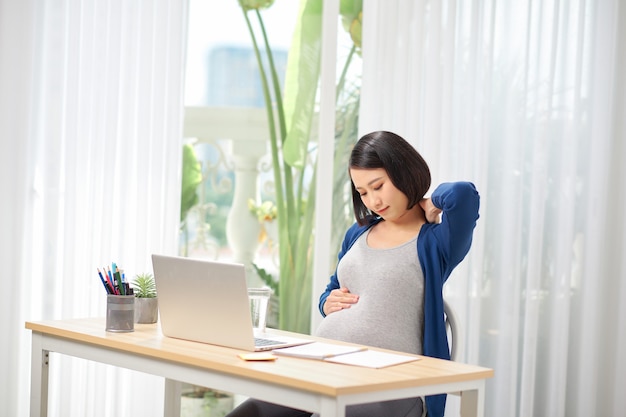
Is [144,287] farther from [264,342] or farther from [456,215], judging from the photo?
[456,215]

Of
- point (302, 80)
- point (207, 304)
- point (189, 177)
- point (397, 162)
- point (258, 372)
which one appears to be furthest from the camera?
point (189, 177)

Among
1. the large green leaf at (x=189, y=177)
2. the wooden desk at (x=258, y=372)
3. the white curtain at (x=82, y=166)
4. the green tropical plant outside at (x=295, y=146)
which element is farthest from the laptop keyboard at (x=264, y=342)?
the large green leaf at (x=189, y=177)

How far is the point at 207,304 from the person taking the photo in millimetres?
1939

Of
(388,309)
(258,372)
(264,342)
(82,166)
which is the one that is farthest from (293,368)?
→ (82,166)

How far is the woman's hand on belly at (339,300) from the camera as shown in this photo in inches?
90.0

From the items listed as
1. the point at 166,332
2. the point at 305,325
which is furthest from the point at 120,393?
the point at 166,332

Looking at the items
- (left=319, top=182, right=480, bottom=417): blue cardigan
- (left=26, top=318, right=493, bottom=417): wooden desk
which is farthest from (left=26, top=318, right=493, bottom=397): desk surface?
(left=319, top=182, right=480, bottom=417): blue cardigan

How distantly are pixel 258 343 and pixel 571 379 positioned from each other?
1.88 m

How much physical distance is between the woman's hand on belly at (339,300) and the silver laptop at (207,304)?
9.4 inches

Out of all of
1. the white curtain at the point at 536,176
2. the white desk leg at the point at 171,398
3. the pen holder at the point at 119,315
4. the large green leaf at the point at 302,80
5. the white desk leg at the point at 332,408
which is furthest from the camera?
the large green leaf at the point at 302,80

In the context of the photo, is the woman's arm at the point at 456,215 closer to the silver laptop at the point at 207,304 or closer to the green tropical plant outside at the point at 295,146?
the silver laptop at the point at 207,304

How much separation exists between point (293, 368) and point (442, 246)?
66 cm

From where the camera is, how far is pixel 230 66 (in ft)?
15.1

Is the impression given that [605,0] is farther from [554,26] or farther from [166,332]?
[166,332]
